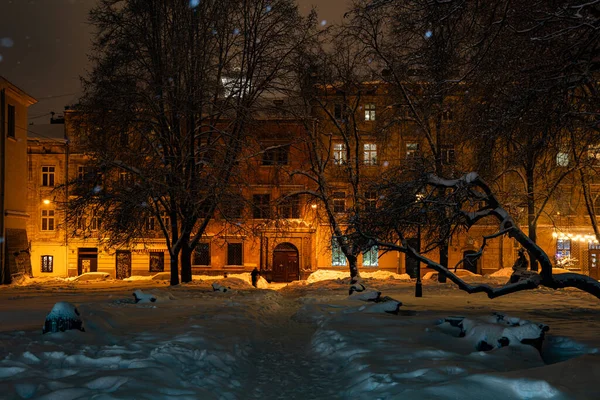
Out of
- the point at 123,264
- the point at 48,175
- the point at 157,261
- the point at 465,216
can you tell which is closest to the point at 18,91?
the point at 48,175

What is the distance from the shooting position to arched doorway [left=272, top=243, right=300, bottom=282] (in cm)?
4138

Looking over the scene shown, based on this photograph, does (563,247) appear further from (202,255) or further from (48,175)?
(48,175)

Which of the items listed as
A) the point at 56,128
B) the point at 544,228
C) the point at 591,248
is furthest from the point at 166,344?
the point at 56,128

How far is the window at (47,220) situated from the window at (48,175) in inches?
94.7

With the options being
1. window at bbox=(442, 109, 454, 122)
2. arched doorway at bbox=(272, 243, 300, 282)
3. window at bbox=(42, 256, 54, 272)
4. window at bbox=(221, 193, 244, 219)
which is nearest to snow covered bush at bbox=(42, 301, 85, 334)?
window at bbox=(221, 193, 244, 219)

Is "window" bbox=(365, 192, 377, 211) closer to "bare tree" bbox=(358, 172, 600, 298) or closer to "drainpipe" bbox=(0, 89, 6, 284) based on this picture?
"bare tree" bbox=(358, 172, 600, 298)

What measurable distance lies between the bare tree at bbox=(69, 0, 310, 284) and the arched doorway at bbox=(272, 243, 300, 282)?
17.2 metres

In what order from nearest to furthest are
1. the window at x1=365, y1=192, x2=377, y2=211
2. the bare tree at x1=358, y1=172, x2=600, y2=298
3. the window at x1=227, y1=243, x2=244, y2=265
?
the bare tree at x1=358, y1=172, x2=600, y2=298, the window at x1=365, y1=192, x2=377, y2=211, the window at x1=227, y1=243, x2=244, y2=265

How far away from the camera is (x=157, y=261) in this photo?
1668 inches

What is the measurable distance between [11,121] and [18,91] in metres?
2.23

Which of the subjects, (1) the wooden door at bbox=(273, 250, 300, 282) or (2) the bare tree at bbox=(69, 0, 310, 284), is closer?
(2) the bare tree at bbox=(69, 0, 310, 284)

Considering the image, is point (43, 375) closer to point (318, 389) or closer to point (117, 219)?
point (318, 389)

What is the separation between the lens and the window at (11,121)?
3488 cm

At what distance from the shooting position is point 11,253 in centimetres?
3375
